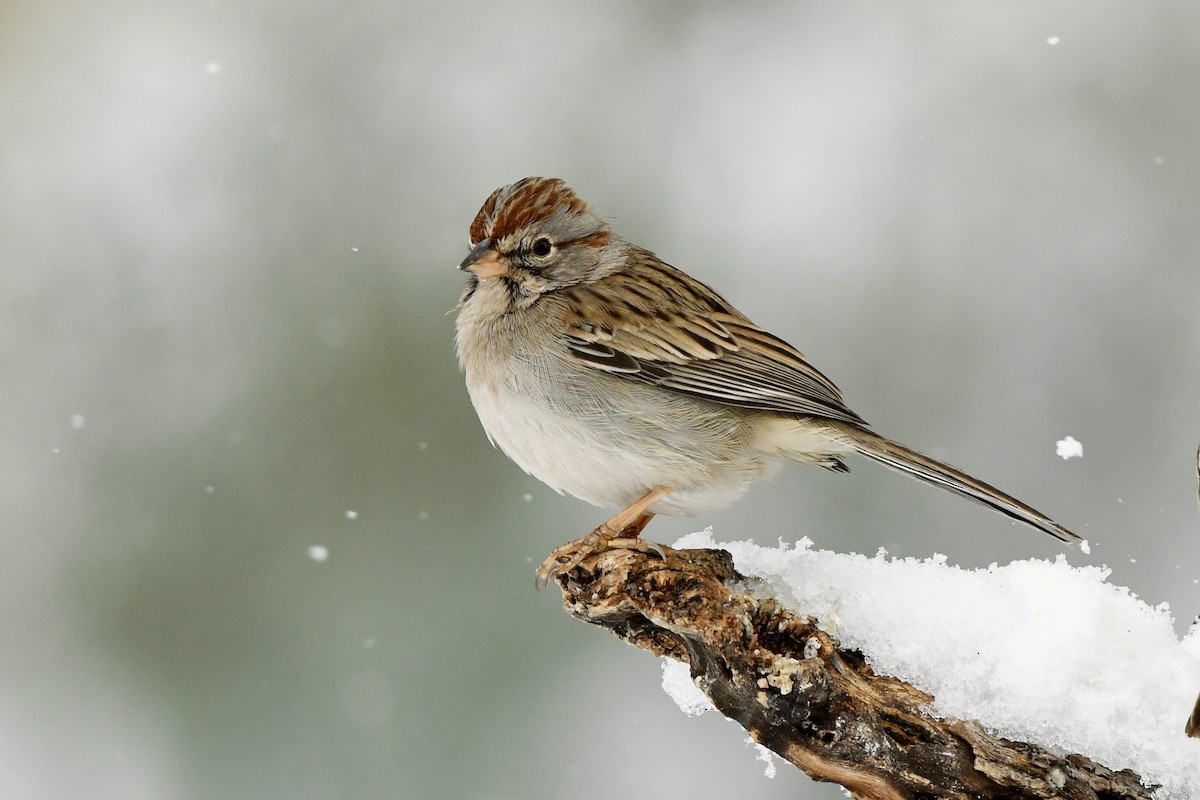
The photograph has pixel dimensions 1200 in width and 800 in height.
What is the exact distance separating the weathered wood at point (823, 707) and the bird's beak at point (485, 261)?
4.03ft

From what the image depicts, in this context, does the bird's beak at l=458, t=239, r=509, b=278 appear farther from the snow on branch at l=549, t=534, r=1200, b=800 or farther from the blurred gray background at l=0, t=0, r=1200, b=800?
the blurred gray background at l=0, t=0, r=1200, b=800

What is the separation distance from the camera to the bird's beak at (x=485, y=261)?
3.92 m

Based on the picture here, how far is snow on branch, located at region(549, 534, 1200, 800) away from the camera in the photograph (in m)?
2.80

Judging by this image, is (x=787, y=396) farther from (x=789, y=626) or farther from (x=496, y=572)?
(x=496, y=572)

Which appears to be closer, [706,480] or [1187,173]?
[706,480]

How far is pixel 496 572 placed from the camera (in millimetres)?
5504

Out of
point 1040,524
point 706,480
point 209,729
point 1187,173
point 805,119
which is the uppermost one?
point 1187,173

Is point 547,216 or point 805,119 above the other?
point 805,119

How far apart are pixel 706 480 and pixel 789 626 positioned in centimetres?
84

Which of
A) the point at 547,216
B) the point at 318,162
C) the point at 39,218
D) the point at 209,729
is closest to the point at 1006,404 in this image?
the point at 547,216

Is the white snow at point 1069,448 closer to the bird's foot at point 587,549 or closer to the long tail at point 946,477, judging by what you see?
the long tail at point 946,477

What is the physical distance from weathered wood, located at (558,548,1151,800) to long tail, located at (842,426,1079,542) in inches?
27.6

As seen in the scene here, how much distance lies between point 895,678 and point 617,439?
1.17 meters

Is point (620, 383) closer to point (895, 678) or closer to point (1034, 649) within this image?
point (895, 678)
